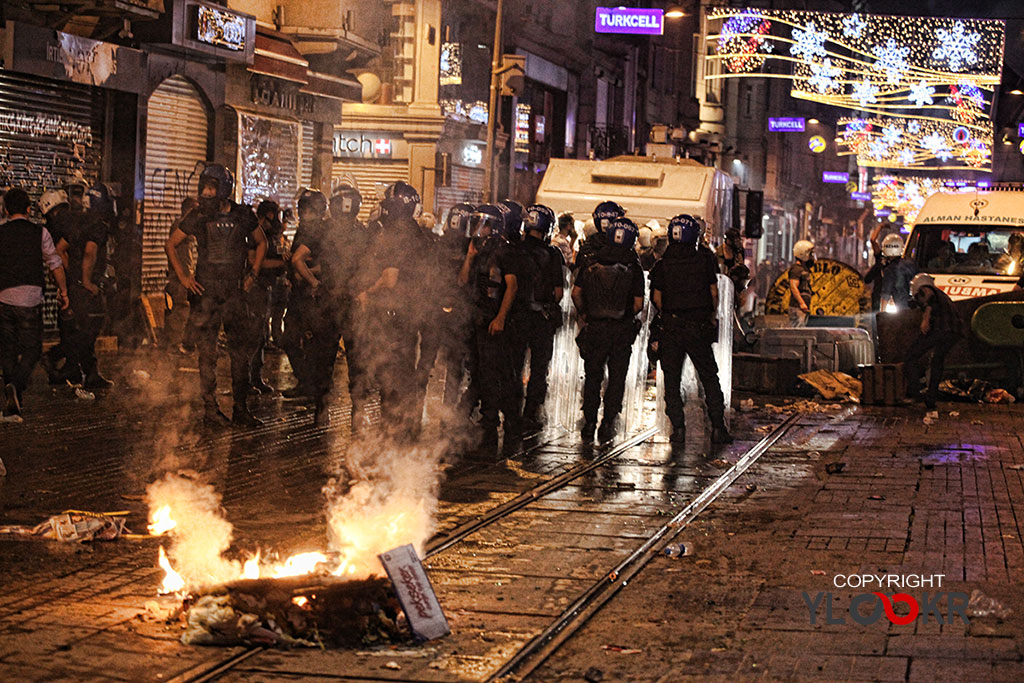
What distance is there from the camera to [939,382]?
15.9 meters

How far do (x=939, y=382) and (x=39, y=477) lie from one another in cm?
979

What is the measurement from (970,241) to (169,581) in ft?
51.5

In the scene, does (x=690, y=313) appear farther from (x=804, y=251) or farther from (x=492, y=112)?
(x=492, y=112)

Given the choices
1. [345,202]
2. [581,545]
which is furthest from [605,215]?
[581,545]

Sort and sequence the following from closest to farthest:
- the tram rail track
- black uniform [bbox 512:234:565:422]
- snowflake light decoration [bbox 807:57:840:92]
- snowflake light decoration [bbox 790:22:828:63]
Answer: the tram rail track
black uniform [bbox 512:234:565:422]
snowflake light decoration [bbox 790:22:828:63]
snowflake light decoration [bbox 807:57:840:92]

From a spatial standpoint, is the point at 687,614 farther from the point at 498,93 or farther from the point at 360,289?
the point at 498,93

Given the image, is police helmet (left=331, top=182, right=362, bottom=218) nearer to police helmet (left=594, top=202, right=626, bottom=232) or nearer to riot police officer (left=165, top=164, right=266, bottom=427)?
riot police officer (left=165, top=164, right=266, bottom=427)

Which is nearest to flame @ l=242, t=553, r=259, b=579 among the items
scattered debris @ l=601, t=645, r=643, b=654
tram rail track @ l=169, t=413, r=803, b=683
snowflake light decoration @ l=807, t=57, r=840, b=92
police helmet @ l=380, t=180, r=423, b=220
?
tram rail track @ l=169, t=413, r=803, b=683

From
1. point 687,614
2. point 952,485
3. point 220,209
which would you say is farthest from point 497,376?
point 687,614

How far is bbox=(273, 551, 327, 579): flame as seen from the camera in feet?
20.8

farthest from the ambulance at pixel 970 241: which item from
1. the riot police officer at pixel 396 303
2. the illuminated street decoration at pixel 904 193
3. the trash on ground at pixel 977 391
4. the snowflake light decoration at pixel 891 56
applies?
the illuminated street decoration at pixel 904 193

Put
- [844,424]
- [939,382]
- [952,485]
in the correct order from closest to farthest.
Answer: [952,485] < [844,424] < [939,382]

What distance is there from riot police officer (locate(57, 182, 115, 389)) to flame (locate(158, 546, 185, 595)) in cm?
775

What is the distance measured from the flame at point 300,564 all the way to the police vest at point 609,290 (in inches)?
245
